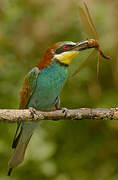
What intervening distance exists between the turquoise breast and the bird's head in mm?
39

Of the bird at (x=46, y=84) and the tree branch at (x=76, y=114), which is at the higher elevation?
the bird at (x=46, y=84)

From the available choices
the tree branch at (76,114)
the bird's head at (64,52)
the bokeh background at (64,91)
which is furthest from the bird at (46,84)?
the tree branch at (76,114)

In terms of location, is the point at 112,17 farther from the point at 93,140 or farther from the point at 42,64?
the point at 42,64

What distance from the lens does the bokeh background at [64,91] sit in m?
3.53

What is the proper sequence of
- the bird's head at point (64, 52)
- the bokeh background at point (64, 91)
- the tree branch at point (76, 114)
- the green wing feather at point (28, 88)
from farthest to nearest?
the bokeh background at point (64, 91) → the green wing feather at point (28, 88) → the bird's head at point (64, 52) → the tree branch at point (76, 114)

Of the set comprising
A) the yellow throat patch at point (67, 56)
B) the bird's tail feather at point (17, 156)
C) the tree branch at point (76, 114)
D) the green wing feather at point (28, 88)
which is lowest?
the bird's tail feather at point (17, 156)

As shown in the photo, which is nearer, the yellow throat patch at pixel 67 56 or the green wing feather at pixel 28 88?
the yellow throat patch at pixel 67 56

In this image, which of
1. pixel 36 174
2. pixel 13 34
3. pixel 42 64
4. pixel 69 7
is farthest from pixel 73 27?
pixel 36 174

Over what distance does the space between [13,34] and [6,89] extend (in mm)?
931

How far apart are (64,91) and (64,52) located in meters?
1.10

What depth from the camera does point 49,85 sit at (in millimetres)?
3121

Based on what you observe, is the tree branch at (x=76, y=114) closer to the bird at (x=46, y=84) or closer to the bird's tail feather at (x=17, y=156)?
the bird at (x=46, y=84)

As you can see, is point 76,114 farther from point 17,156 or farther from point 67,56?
point 17,156

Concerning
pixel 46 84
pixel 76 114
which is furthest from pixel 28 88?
pixel 76 114
